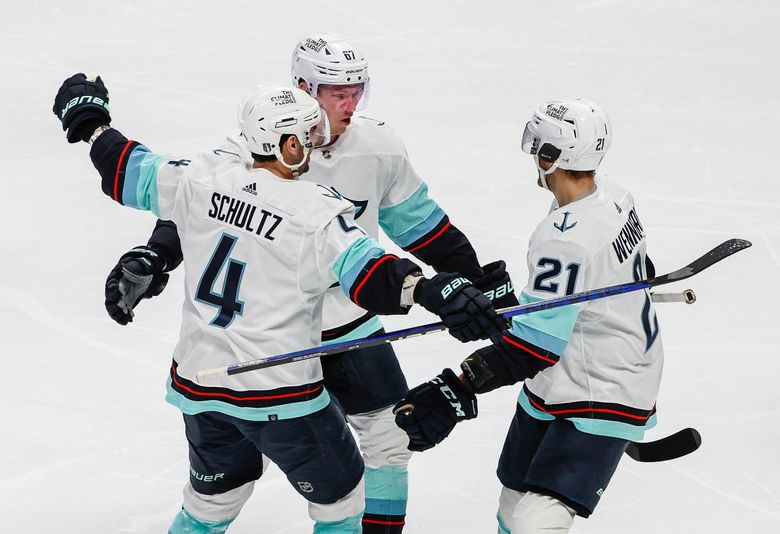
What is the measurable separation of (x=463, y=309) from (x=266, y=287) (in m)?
0.56

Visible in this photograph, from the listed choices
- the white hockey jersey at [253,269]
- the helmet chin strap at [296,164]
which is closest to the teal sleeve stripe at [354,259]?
the white hockey jersey at [253,269]

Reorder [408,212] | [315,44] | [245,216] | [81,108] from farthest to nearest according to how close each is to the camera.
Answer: [408,212]
[315,44]
[81,108]
[245,216]

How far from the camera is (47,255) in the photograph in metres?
6.50

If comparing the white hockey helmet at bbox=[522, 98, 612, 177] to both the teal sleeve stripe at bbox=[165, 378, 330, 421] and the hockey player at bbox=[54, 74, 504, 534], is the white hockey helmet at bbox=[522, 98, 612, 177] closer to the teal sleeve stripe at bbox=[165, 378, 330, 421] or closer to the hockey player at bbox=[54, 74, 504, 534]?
the hockey player at bbox=[54, 74, 504, 534]

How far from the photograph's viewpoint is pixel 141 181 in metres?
3.74

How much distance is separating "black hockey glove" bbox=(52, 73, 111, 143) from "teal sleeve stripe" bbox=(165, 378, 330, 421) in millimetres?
845

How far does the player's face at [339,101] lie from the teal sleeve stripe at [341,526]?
1.17 m

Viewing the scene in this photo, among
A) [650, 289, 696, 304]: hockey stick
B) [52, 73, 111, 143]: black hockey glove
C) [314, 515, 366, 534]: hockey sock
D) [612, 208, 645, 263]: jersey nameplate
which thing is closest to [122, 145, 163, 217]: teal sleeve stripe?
[52, 73, 111, 143]: black hockey glove

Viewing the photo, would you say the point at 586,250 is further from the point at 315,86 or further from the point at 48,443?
the point at 48,443

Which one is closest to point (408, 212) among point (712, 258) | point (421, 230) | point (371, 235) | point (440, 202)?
point (421, 230)

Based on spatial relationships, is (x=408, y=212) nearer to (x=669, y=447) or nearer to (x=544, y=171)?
(x=544, y=171)

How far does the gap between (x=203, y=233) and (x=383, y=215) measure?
3.13 ft

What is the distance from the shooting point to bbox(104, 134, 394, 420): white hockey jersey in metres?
3.43

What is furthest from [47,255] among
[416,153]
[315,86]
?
[315,86]
